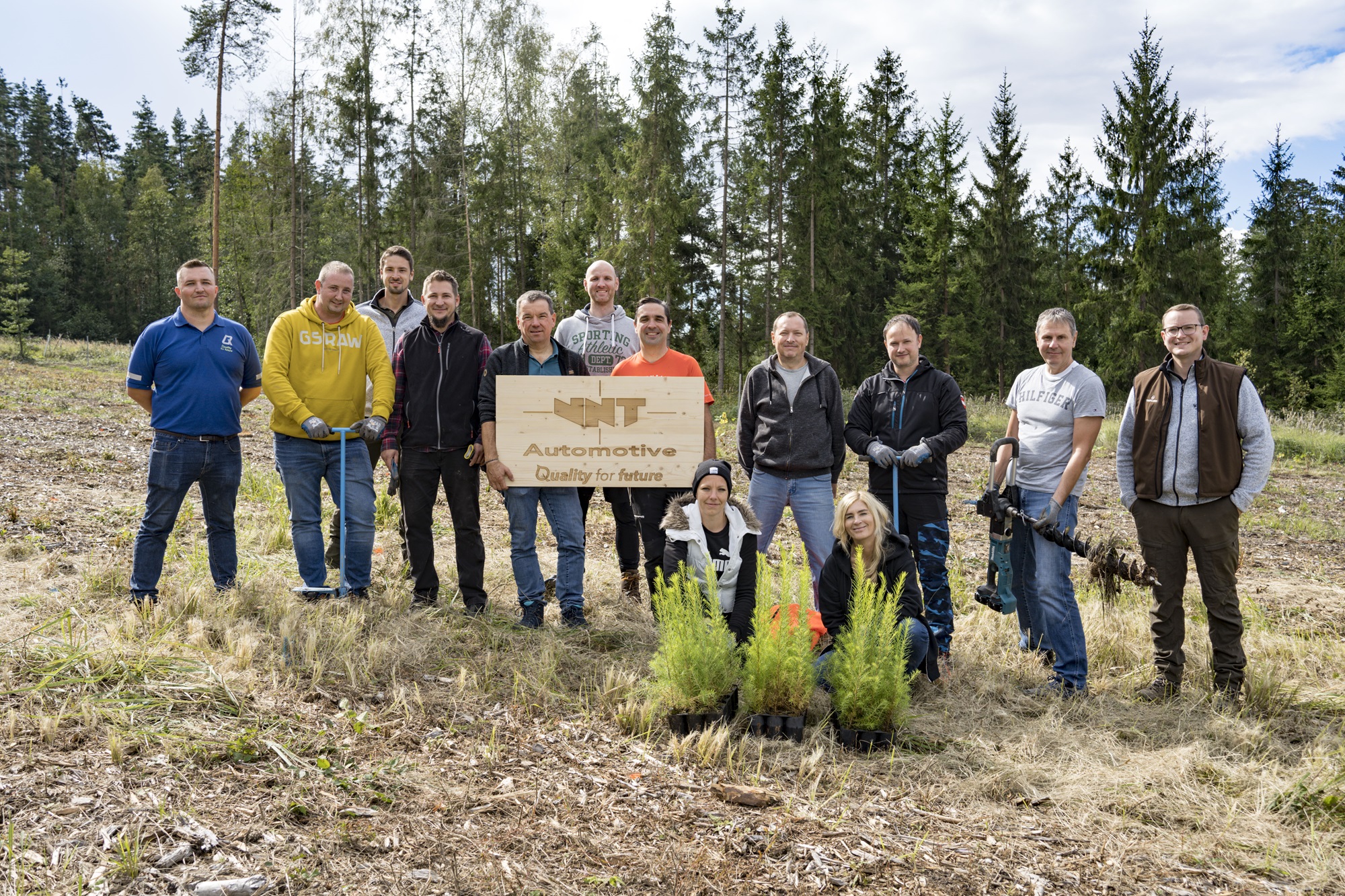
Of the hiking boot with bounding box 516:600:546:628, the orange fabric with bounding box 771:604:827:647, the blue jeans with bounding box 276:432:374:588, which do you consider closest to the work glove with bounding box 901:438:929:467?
the orange fabric with bounding box 771:604:827:647

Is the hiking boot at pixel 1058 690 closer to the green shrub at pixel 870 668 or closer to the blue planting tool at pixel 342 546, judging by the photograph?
the green shrub at pixel 870 668

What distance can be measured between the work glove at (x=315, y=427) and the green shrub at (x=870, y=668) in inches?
135

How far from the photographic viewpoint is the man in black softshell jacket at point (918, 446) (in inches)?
200

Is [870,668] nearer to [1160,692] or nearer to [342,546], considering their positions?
[1160,692]

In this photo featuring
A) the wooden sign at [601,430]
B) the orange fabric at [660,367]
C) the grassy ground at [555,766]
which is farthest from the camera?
the orange fabric at [660,367]

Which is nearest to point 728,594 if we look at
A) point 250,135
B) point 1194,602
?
point 1194,602

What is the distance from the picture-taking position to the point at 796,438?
17.3ft

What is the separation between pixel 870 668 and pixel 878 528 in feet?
2.87

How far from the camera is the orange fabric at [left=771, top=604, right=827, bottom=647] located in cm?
414

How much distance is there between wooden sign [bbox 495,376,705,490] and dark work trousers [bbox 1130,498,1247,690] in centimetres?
286

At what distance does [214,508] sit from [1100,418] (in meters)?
5.67

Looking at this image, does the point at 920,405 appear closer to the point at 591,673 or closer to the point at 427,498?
the point at 591,673

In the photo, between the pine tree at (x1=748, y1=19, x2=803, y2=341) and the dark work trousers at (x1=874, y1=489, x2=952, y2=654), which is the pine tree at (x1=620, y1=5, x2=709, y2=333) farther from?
the dark work trousers at (x1=874, y1=489, x2=952, y2=654)

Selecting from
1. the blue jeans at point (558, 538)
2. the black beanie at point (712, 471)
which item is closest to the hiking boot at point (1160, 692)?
the black beanie at point (712, 471)
